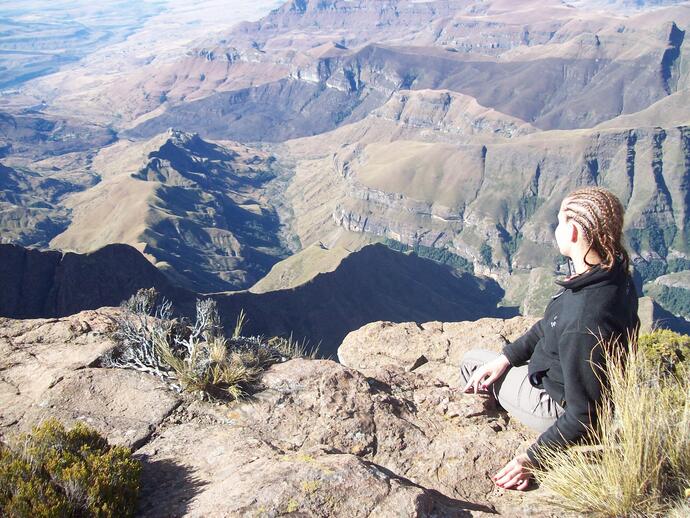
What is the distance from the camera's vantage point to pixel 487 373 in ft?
20.9

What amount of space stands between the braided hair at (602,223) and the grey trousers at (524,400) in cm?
170

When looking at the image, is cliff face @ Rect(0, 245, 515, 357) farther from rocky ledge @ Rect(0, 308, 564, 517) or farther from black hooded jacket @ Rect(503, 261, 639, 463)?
black hooded jacket @ Rect(503, 261, 639, 463)

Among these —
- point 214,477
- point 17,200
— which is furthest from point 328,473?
point 17,200

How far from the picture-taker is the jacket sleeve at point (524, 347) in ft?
18.8

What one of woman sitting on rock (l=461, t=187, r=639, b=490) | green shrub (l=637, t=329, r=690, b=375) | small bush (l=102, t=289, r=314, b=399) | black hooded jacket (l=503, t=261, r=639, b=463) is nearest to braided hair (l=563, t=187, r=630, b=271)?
woman sitting on rock (l=461, t=187, r=639, b=490)

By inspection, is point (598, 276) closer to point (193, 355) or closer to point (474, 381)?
point (474, 381)

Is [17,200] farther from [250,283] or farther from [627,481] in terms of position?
[627,481]

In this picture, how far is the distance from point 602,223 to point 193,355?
15.9ft

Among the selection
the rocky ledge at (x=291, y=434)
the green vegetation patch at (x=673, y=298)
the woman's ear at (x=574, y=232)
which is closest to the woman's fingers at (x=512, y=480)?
the rocky ledge at (x=291, y=434)

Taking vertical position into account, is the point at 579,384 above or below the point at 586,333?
below

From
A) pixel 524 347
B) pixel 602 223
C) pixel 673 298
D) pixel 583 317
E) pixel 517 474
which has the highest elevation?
pixel 602 223

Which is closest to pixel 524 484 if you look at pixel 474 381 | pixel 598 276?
pixel 474 381

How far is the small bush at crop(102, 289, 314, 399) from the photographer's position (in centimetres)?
664

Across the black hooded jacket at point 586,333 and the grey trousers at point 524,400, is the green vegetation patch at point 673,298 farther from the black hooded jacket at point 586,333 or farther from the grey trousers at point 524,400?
the black hooded jacket at point 586,333
